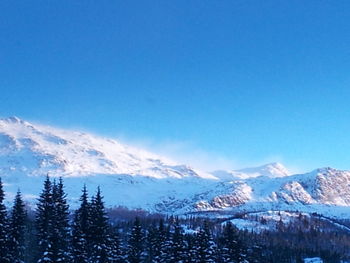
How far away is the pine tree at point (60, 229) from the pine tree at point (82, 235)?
4.16ft

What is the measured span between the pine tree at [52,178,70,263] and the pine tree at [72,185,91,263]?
4.16 feet

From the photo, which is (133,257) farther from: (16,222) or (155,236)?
(16,222)

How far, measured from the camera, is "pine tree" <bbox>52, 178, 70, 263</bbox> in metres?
66.2

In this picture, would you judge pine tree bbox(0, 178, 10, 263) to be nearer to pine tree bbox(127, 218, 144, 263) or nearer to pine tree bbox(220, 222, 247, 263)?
pine tree bbox(127, 218, 144, 263)

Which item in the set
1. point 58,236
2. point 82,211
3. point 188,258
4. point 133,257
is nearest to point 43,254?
point 58,236

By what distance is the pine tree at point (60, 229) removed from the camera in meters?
66.2

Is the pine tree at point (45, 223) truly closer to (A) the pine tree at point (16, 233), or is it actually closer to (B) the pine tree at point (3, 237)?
(A) the pine tree at point (16, 233)

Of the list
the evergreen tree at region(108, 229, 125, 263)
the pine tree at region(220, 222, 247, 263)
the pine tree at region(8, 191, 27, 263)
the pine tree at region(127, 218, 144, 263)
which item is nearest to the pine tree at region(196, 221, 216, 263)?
the pine tree at region(220, 222, 247, 263)

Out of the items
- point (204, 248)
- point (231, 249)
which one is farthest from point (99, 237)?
point (231, 249)

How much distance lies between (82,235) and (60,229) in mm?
4600

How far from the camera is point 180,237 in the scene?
259 ft

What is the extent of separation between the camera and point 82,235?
7144 centimetres

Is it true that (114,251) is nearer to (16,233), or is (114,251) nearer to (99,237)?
(99,237)

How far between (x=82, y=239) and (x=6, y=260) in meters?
10.5
